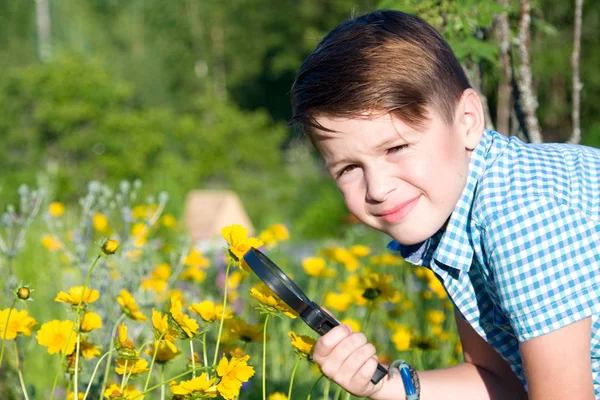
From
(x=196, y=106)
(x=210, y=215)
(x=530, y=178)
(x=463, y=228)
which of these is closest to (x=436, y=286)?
(x=463, y=228)

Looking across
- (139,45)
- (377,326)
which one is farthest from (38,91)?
(139,45)

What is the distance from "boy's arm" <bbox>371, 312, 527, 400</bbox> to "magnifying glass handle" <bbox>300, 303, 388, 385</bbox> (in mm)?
320

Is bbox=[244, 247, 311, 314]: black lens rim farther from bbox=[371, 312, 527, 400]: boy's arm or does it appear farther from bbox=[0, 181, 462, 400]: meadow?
bbox=[371, 312, 527, 400]: boy's arm

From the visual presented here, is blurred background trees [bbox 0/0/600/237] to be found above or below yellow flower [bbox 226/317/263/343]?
below

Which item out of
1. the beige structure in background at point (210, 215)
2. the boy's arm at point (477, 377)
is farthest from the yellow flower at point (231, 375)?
the beige structure in background at point (210, 215)

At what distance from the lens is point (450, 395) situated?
5.03 feet

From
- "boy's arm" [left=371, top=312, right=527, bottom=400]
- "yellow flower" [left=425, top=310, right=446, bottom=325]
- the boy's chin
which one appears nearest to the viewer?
the boy's chin

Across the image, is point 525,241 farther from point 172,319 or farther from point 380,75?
point 172,319

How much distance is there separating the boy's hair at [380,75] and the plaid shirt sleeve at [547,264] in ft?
0.74

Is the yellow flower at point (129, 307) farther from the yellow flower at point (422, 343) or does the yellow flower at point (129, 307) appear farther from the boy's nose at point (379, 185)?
the yellow flower at point (422, 343)

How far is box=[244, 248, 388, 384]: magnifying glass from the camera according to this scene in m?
1.09

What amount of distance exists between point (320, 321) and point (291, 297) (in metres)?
0.10

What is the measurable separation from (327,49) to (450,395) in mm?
741

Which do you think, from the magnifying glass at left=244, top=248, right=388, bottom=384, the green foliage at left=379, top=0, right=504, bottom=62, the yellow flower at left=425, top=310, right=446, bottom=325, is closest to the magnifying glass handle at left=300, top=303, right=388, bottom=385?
the magnifying glass at left=244, top=248, right=388, bottom=384
